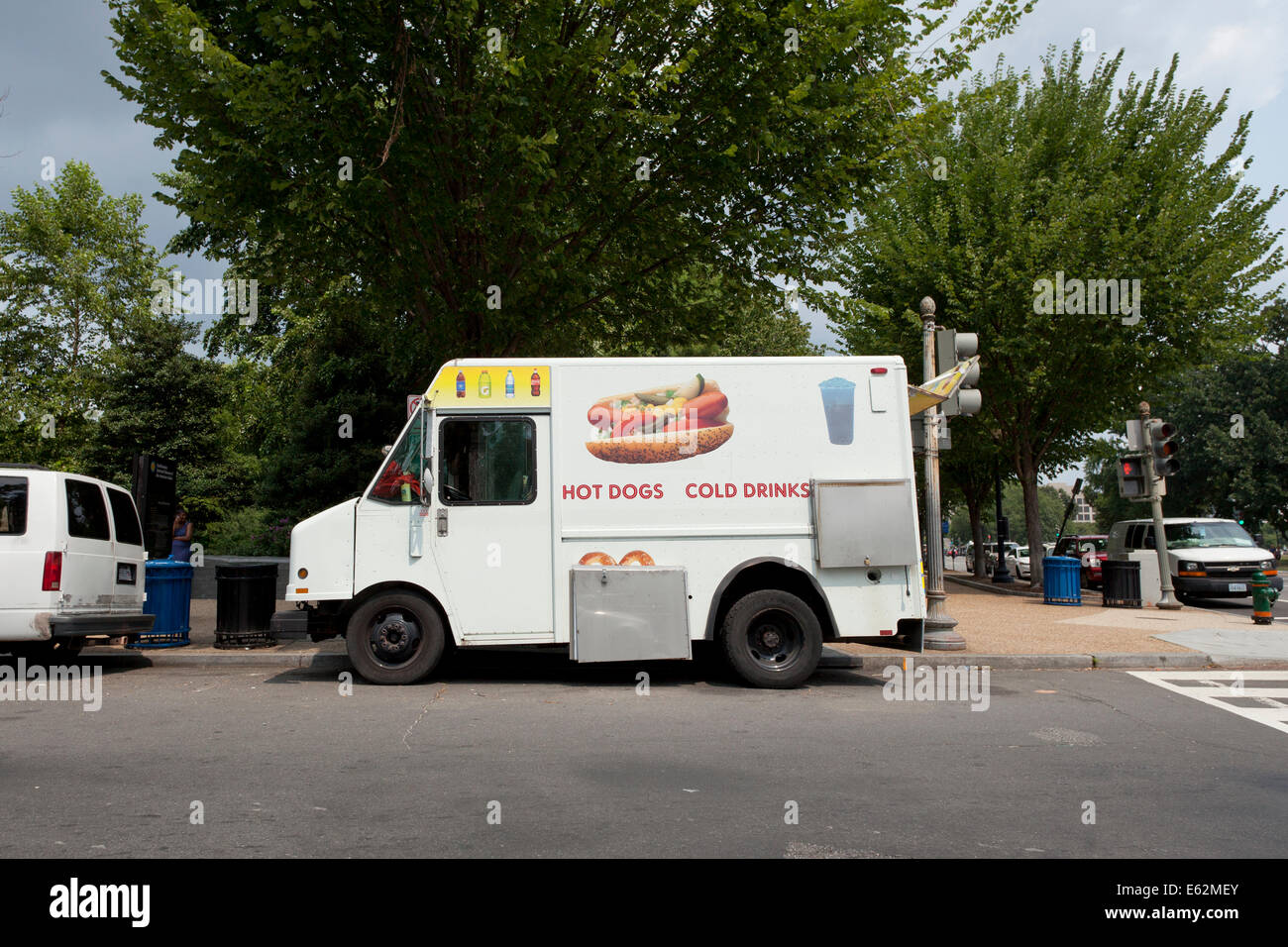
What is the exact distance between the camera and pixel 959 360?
12.0m

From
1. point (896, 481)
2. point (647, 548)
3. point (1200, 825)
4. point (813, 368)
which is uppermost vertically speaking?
point (813, 368)

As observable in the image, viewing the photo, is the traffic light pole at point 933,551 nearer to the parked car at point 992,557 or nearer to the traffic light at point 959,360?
the traffic light at point 959,360

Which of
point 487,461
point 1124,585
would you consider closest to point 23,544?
point 487,461

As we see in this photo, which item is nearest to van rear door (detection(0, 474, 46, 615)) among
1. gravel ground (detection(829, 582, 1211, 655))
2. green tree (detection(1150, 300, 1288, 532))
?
gravel ground (detection(829, 582, 1211, 655))

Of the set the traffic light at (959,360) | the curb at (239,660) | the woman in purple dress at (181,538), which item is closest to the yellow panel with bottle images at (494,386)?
the curb at (239,660)

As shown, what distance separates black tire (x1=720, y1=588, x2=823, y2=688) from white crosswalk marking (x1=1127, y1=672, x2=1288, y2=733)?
3634 millimetres

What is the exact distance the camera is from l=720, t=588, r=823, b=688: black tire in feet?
29.0

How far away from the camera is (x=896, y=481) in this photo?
9.07 metres

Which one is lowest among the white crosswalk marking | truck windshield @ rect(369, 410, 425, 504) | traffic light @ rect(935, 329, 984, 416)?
the white crosswalk marking

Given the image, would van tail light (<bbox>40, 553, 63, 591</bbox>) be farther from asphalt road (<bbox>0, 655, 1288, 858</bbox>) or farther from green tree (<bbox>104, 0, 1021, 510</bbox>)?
green tree (<bbox>104, 0, 1021, 510</bbox>)

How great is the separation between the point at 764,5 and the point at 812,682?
8.47 m

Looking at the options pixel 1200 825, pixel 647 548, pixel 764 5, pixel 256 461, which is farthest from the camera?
pixel 256 461

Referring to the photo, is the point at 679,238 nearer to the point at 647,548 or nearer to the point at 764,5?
the point at 764,5

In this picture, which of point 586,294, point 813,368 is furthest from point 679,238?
point 813,368
